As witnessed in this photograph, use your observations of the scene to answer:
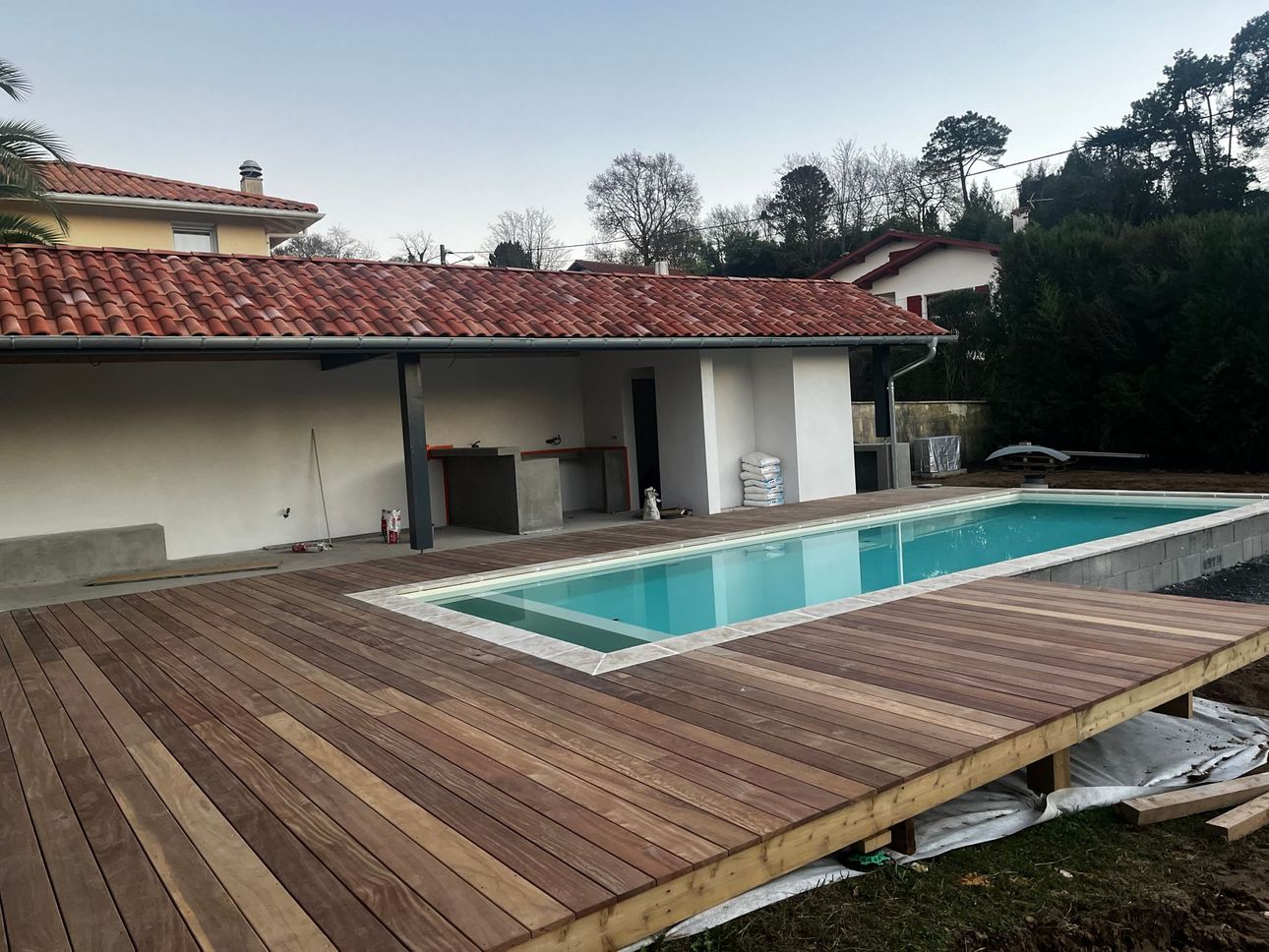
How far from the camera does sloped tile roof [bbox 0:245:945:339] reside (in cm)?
773

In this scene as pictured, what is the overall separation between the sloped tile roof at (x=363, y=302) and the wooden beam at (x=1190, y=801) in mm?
6889

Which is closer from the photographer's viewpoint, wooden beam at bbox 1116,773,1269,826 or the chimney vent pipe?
wooden beam at bbox 1116,773,1269,826

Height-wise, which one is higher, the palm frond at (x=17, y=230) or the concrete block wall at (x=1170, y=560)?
the palm frond at (x=17, y=230)

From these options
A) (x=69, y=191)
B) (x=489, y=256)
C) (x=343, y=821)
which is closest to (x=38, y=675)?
(x=343, y=821)

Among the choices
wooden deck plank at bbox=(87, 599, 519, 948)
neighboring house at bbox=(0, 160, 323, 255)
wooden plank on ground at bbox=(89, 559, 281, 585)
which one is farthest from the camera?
neighboring house at bbox=(0, 160, 323, 255)

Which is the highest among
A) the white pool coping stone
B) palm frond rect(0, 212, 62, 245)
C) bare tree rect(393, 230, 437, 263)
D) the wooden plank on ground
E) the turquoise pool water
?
bare tree rect(393, 230, 437, 263)

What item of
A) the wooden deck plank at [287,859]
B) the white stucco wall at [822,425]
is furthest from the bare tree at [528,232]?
the wooden deck plank at [287,859]

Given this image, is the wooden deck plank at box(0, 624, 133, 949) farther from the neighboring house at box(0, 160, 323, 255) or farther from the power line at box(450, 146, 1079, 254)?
the power line at box(450, 146, 1079, 254)

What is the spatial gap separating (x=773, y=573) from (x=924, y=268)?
2145 centimetres

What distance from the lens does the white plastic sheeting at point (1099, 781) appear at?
10.4ft

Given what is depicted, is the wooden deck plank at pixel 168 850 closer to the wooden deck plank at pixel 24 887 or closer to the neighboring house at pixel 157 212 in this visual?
the wooden deck plank at pixel 24 887

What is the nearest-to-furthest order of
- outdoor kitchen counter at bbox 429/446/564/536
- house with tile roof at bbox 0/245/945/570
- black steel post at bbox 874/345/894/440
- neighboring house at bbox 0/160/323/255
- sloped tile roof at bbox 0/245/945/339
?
1. sloped tile roof at bbox 0/245/945/339
2. house with tile roof at bbox 0/245/945/570
3. outdoor kitchen counter at bbox 429/446/564/536
4. black steel post at bbox 874/345/894/440
5. neighboring house at bbox 0/160/323/255

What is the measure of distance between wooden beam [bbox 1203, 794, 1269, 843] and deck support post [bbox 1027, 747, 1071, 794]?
52 centimetres

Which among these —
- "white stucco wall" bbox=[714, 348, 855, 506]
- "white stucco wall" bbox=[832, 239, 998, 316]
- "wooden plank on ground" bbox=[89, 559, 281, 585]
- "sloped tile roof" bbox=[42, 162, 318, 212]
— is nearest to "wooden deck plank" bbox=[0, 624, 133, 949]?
"wooden plank on ground" bbox=[89, 559, 281, 585]
